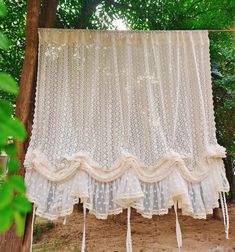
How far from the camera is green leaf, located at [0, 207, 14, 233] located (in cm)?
36

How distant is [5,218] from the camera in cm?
37

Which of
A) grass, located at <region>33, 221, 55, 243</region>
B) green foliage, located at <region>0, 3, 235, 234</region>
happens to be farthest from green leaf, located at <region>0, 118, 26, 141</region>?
grass, located at <region>33, 221, 55, 243</region>

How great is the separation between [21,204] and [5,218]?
3 centimetres

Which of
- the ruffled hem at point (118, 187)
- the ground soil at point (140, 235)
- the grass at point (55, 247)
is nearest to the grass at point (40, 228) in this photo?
the ground soil at point (140, 235)

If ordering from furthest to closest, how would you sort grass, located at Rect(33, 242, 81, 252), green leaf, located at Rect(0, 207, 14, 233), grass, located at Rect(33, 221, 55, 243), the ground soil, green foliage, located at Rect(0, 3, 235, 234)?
grass, located at Rect(33, 221, 55, 243)
grass, located at Rect(33, 242, 81, 252)
the ground soil
green foliage, located at Rect(0, 3, 235, 234)
green leaf, located at Rect(0, 207, 14, 233)

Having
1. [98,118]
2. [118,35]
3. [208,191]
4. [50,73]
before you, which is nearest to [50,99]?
[50,73]

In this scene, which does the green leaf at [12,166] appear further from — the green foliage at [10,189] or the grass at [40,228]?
the grass at [40,228]

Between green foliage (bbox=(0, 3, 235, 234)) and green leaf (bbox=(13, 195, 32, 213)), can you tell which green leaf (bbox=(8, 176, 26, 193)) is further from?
green foliage (bbox=(0, 3, 235, 234))

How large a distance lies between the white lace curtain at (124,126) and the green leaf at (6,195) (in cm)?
188

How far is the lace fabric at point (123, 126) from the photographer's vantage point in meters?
Result: 2.34

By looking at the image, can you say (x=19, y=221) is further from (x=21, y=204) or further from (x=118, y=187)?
(x=118, y=187)

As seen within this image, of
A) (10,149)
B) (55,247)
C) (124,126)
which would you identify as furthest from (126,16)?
(10,149)

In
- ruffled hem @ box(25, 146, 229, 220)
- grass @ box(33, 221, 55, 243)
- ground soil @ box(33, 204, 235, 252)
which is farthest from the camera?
grass @ box(33, 221, 55, 243)

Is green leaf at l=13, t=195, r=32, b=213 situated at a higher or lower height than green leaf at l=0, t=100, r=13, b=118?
lower
